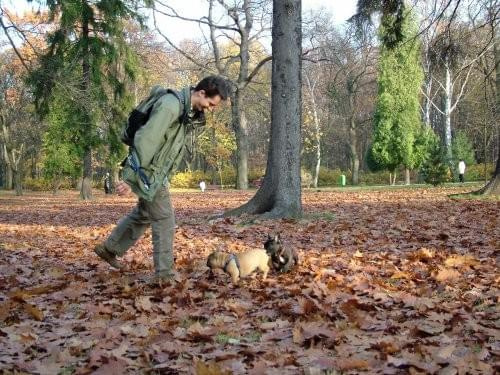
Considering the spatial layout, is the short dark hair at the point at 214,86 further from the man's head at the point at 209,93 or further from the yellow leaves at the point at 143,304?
the yellow leaves at the point at 143,304

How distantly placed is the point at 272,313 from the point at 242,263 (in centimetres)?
114

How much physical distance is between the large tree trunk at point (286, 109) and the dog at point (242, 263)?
4.77 metres

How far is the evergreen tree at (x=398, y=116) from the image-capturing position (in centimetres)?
3666

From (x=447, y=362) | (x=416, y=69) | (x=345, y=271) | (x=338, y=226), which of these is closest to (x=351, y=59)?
(x=416, y=69)

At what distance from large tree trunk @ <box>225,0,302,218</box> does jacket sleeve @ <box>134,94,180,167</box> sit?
5.52 metres

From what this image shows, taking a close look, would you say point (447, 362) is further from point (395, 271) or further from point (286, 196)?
point (286, 196)

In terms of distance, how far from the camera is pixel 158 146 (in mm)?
4477

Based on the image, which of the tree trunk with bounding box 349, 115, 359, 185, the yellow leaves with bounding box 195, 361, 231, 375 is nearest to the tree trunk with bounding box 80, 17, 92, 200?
the yellow leaves with bounding box 195, 361, 231, 375

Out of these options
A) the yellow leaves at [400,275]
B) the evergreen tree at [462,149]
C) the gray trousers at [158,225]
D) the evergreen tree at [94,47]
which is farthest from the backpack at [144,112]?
the evergreen tree at [462,149]

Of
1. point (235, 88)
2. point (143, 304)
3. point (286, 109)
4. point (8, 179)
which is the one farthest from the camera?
point (8, 179)

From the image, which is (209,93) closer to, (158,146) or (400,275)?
(158,146)

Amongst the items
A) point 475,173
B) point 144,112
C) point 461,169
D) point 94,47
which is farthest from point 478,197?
point 475,173

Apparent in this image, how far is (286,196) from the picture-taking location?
10.0 metres

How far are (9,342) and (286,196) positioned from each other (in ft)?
23.5
